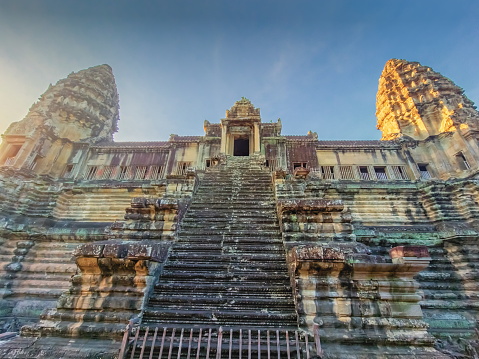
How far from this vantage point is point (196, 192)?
941 centimetres

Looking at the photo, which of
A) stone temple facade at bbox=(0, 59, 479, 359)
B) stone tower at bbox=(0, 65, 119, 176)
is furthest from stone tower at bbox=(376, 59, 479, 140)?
stone tower at bbox=(0, 65, 119, 176)

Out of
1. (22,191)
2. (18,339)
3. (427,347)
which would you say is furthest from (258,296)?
(22,191)

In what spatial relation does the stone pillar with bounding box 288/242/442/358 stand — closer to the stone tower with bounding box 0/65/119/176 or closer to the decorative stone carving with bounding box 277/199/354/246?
the decorative stone carving with bounding box 277/199/354/246

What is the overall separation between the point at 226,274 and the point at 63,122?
842 inches

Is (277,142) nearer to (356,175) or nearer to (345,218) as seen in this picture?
(356,175)

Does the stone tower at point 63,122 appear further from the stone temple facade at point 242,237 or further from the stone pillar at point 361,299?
the stone pillar at point 361,299

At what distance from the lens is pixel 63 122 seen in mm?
19406

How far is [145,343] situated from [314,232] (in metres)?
4.13

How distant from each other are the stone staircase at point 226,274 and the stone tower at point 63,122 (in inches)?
586

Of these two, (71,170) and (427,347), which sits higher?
(71,170)

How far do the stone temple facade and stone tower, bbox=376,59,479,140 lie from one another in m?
0.14

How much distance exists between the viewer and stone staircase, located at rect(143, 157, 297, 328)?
419 centimetres

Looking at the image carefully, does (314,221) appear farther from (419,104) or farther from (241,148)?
(419,104)

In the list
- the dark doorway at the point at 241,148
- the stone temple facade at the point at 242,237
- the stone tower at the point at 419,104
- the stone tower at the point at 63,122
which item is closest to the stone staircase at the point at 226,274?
the stone temple facade at the point at 242,237
